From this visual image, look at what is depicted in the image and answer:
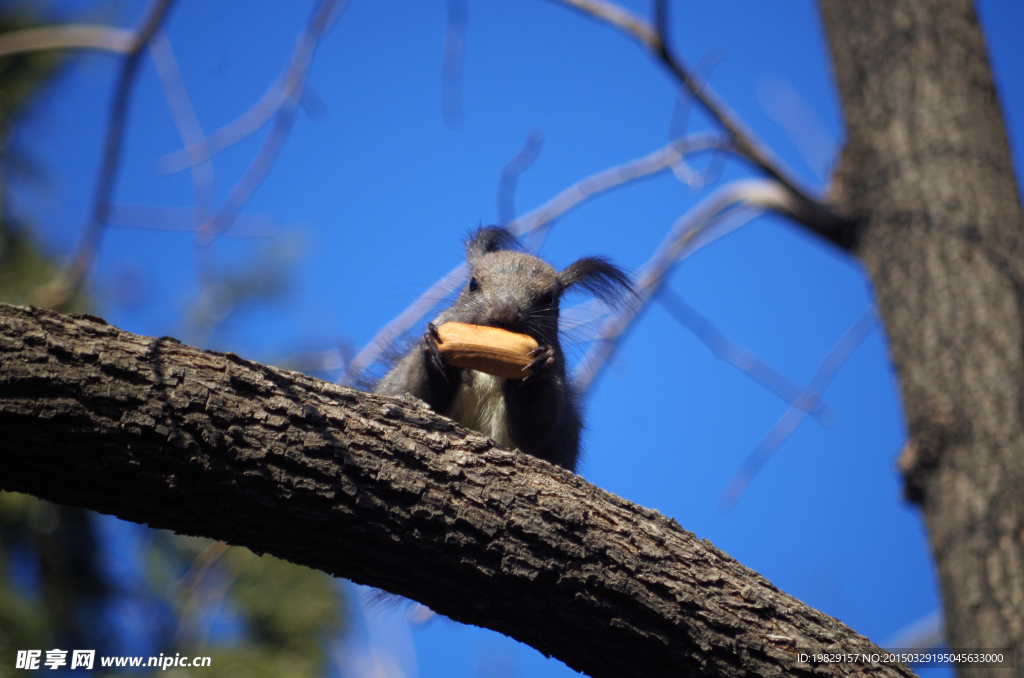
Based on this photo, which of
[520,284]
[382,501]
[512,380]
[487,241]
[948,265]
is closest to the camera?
[382,501]

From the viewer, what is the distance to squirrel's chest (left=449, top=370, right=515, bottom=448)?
3566 millimetres

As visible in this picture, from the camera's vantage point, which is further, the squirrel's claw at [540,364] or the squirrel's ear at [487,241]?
the squirrel's ear at [487,241]

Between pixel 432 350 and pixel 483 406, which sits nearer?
pixel 432 350

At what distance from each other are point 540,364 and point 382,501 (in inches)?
50.8

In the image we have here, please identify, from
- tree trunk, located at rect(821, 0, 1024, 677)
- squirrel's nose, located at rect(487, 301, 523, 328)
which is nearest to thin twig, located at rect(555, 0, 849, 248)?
tree trunk, located at rect(821, 0, 1024, 677)

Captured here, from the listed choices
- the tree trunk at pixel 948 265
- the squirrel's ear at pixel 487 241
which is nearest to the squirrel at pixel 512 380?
the squirrel's ear at pixel 487 241

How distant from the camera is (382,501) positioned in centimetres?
213

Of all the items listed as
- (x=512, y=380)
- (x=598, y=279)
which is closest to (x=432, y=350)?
(x=512, y=380)

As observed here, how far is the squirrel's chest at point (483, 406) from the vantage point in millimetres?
3566

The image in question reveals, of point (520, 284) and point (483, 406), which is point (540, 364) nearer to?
point (483, 406)

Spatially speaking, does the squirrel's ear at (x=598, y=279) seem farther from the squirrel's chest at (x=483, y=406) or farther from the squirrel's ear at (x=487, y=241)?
the squirrel's chest at (x=483, y=406)

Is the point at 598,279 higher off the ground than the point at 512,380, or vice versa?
the point at 598,279

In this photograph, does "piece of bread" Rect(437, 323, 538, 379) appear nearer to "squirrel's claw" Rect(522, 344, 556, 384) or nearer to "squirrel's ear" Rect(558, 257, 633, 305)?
"squirrel's claw" Rect(522, 344, 556, 384)

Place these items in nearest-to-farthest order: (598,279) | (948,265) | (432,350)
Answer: (432,350) → (948,265) → (598,279)
